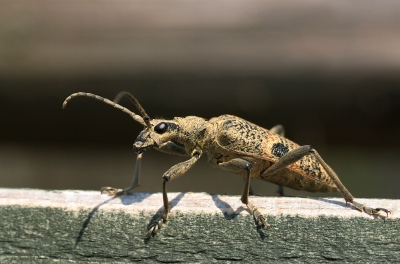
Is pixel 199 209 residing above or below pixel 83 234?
above

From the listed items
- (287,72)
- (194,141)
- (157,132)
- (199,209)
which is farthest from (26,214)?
(287,72)

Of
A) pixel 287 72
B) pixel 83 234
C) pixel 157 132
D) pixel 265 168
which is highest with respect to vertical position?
pixel 287 72

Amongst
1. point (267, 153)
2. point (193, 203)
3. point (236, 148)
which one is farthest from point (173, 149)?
point (193, 203)

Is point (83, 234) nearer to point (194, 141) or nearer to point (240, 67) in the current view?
point (194, 141)

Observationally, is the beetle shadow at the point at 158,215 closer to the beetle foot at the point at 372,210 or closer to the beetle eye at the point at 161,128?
the beetle foot at the point at 372,210

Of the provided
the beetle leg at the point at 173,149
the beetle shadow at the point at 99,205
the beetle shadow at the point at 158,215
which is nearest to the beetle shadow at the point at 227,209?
the beetle shadow at the point at 158,215

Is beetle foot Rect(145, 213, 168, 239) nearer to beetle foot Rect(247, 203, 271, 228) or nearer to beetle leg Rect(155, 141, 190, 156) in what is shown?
beetle foot Rect(247, 203, 271, 228)

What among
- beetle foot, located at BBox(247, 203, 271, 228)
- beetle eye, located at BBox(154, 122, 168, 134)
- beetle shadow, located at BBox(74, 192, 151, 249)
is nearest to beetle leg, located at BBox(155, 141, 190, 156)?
beetle eye, located at BBox(154, 122, 168, 134)
